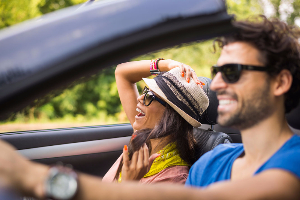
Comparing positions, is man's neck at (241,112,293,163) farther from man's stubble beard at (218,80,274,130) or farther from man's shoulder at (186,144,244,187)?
man's shoulder at (186,144,244,187)

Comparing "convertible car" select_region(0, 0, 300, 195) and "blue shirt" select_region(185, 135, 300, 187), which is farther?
"blue shirt" select_region(185, 135, 300, 187)

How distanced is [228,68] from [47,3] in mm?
9927

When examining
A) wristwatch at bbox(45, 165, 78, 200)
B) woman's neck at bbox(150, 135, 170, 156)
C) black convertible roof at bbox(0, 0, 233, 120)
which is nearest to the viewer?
wristwatch at bbox(45, 165, 78, 200)

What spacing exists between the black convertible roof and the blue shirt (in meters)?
0.53

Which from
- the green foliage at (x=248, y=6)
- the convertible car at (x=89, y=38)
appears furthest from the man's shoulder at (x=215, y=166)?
the green foliage at (x=248, y=6)

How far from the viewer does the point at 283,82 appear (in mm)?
1322

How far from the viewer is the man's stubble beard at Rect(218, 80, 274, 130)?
1.24m

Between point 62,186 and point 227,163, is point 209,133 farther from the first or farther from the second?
point 62,186

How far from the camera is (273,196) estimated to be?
935 mm

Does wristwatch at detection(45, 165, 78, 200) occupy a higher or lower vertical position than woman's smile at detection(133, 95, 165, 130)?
higher

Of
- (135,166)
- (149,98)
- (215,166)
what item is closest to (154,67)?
(149,98)

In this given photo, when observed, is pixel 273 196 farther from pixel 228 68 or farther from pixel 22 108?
pixel 22 108

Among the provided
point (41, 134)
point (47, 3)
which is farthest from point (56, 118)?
point (41, 134)

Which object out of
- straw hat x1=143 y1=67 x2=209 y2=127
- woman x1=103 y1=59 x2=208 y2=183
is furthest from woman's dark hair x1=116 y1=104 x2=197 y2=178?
straw hat x1=143 y1=67 x2=209 y2=127
